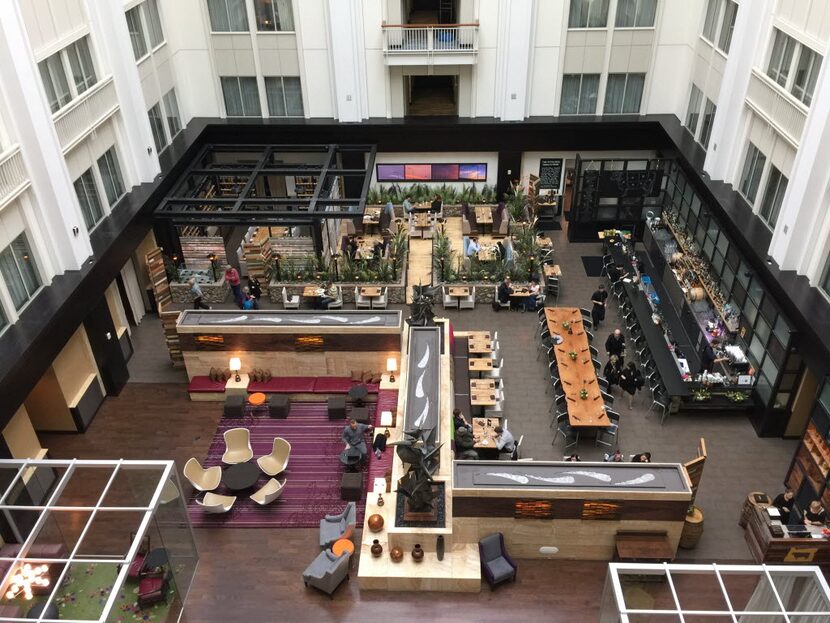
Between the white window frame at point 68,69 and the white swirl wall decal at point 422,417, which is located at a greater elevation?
the white window frame at point 68,69

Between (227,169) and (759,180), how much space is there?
65.0ft

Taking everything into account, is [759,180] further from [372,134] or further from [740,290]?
[372,134]

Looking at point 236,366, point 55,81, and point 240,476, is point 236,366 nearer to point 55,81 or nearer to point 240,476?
point 240,476

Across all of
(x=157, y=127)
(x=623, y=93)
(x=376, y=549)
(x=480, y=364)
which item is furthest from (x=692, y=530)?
(x=157, y=127)

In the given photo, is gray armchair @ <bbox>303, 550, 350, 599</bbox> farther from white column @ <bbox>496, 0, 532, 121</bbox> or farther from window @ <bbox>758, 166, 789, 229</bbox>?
white column @ <bbox>496, 0, 532, 121</bbox>

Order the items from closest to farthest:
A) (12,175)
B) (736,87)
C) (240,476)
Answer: (12,175), (240,476), (736,87)

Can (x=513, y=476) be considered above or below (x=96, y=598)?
above

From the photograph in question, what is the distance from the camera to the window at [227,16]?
2955 cm

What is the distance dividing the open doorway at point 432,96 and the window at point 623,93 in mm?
6728

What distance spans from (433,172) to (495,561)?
809 inches

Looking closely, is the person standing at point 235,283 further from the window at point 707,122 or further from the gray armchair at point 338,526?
the window at point 707,122

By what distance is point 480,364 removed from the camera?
23172mm

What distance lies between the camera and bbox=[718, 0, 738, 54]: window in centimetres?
2503

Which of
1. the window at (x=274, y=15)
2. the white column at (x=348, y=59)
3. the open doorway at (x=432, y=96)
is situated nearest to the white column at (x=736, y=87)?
the open doorway at (x=432, y=96)
